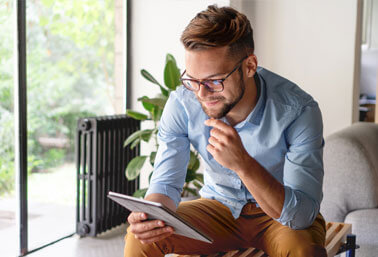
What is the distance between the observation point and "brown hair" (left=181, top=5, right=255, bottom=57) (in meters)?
1.53

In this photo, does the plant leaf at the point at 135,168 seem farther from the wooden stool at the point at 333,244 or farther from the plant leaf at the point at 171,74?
the wooden stool at the point at 333,244

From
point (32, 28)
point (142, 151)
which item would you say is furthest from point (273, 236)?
point (32, 28)

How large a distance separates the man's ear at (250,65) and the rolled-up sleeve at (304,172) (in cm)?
21

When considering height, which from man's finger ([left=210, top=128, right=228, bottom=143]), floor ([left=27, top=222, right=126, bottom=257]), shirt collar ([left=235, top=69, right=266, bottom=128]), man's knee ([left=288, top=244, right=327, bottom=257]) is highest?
shirt collar ([left=235, top=69, right=266, bottom=128])

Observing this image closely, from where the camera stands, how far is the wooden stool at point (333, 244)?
5.63 ft

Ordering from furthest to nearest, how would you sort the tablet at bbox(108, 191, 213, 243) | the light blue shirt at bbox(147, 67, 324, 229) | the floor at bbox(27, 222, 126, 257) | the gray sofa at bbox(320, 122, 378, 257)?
1. the floor at bbox(27, 222, 126, 257)
2. the gray sofa at bbox(320, 122, 378, 257)
3. the light blue shirt at bbox(147, 67, 324, 229)
4. the tablet at bbox(108, 191, 213, 243)

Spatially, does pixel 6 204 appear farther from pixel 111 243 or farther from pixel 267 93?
pixel 267 93

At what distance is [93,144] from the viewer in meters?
3.05

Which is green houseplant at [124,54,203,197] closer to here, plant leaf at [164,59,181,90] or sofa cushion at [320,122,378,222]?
plant leaf at [164,59,181,90]

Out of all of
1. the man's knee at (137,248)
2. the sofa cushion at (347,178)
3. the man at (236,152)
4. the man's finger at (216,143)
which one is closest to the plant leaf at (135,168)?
the sofa cushion at (347,178)

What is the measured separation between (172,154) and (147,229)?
356mm

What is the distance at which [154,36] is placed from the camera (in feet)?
11.8

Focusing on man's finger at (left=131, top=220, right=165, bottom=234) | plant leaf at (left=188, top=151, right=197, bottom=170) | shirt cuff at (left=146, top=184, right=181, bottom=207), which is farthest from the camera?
plant leaf at (left=188, top=151, right=197, bottom=170)

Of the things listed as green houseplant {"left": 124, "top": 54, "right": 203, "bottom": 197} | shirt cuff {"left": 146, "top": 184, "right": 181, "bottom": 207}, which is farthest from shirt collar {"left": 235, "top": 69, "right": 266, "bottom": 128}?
green houseplant {"left": 124, "top": 54, "right": 203, "bottom": 197}
